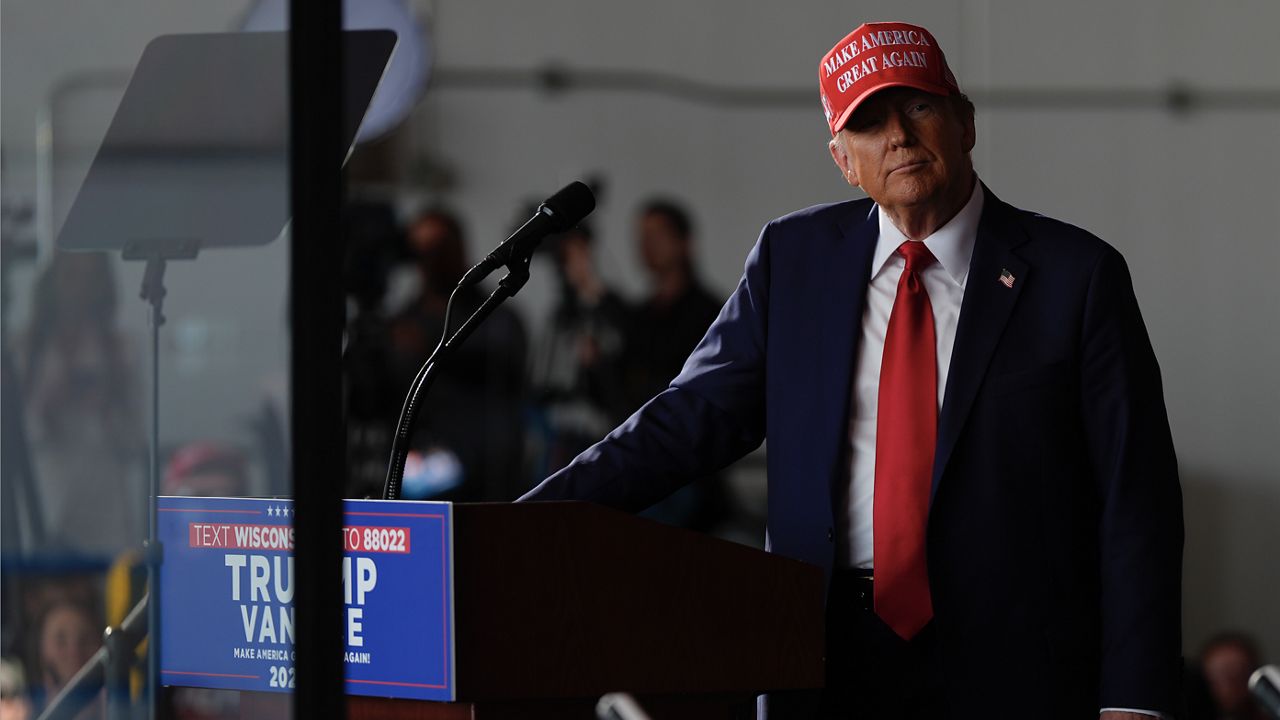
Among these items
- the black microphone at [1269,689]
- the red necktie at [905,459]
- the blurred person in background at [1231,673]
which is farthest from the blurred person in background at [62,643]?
the blurred person in background at [1231,673]

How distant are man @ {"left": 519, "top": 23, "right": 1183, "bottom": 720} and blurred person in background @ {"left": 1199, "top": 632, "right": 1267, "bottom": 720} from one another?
9.10 ft

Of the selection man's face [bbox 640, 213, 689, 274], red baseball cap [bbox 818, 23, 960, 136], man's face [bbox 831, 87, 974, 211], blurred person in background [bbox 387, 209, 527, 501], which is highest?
man's face [bbox 640, 213, 689, 274]

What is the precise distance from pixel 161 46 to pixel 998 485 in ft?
3.11

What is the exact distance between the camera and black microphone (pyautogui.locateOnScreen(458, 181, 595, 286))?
4.86 feet

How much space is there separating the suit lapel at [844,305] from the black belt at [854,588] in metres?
0.08

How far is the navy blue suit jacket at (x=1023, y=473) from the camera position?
1597 mm

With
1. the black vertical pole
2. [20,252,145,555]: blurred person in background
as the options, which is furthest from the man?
[20,252,145,555]: blurred person in background

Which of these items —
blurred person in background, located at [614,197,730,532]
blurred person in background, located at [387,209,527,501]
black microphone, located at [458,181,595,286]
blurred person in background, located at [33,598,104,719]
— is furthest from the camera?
blurred person in background, located at [387,209,527,501]

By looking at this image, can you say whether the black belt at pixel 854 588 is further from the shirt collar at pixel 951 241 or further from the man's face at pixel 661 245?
the man's face at pixel 661 245

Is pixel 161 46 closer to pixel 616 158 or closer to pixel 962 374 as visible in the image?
pixel 962 374

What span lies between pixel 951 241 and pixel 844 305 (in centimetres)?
13

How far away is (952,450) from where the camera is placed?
1597 millimetres

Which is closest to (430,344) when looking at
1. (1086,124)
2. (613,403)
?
(613,403)

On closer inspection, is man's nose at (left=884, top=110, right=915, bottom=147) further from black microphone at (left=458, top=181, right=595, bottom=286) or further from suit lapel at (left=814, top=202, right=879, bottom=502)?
black microphone at (left=458, top=181, right=595, bottom=286)
